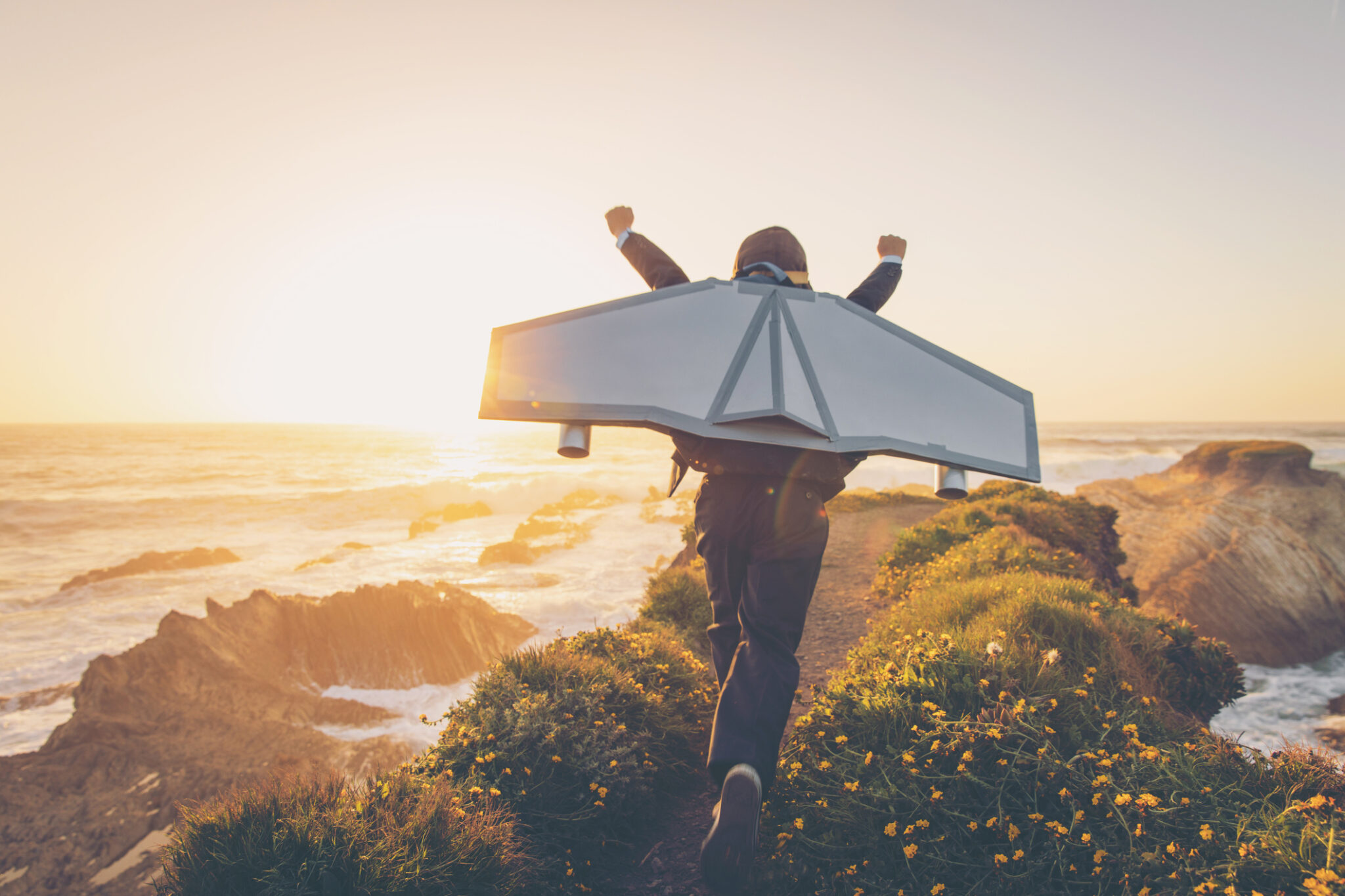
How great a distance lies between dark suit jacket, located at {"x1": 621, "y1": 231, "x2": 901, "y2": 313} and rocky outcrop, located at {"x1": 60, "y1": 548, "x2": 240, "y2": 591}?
20.6m

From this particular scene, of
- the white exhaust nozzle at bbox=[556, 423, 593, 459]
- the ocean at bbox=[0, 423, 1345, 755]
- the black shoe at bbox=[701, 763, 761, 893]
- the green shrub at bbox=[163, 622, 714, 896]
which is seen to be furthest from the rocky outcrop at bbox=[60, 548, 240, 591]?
the black shoe at bbox=[701, 763, 761, 893]

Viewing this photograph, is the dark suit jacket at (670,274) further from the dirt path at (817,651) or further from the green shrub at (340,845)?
the green shrub at (340,845)

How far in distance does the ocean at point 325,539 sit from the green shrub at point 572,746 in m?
2.69

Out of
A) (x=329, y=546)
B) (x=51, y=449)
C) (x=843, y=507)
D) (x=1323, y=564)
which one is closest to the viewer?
(x=1323, y=564)

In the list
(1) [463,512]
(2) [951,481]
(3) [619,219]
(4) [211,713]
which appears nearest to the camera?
(2) [951,481]

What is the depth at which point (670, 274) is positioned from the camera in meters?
2.71

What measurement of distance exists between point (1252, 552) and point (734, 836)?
14950mm

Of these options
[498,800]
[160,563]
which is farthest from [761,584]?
[160,563]

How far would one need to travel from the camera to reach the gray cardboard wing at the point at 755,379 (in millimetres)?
2174

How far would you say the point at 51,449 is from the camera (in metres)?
55.4

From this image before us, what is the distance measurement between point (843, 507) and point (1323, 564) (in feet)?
32.4

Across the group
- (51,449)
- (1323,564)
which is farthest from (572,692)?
(51,449)

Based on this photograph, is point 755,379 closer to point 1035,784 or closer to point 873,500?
point 1035,784

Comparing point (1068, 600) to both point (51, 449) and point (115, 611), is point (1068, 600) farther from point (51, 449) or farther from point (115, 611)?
point (51, 449)
